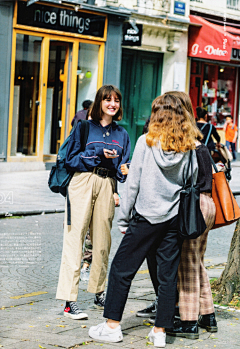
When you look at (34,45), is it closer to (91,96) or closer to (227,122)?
(91,96)

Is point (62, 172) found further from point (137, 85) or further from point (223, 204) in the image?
point (137, 85)

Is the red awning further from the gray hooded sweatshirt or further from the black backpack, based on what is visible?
the gray hooded sweatshirt

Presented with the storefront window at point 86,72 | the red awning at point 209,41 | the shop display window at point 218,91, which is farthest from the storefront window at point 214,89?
the storefront window at point 86,72

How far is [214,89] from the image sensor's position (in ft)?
69.5

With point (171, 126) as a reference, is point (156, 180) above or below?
below

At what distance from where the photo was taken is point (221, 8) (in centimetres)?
2073

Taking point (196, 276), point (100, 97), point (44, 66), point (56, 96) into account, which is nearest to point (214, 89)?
point (56, 96)

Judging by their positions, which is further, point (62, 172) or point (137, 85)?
point (137, 85)

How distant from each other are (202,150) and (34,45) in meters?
11.5

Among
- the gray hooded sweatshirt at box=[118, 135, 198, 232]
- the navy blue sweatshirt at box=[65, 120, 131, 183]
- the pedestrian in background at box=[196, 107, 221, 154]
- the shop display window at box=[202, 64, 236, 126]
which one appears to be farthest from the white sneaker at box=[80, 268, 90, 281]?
the shop display window at box=[202, 64, 236, 126]

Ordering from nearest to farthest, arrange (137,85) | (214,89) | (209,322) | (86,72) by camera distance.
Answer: (209,322) → (86,72) → (137,85) → (214,89)

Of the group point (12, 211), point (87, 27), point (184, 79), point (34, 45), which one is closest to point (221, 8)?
point (184, 79)

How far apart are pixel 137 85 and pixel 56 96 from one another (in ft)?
12.0

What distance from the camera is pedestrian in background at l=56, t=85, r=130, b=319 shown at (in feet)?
15.7
